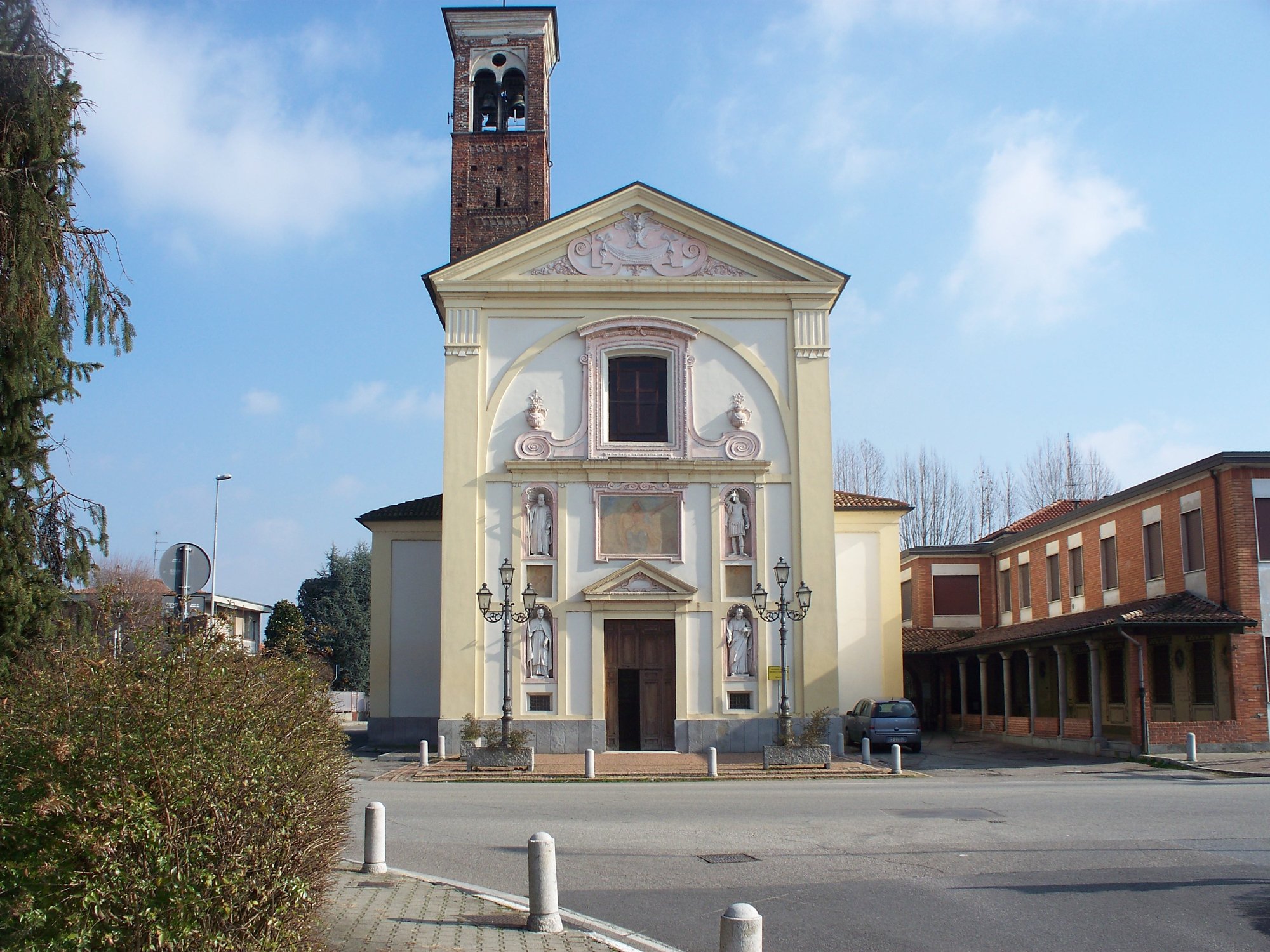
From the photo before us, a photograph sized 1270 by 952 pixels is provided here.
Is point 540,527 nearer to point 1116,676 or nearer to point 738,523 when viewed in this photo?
point 738,523

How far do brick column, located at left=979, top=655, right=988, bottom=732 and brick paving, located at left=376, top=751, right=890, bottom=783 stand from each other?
1047cm

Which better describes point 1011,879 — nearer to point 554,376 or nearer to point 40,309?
point 40,309

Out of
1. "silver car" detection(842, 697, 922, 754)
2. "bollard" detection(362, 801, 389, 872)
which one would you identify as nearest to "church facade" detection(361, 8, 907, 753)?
"silver car" detection(842, 697, 922, 754)

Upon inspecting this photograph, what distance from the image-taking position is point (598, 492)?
29.0m

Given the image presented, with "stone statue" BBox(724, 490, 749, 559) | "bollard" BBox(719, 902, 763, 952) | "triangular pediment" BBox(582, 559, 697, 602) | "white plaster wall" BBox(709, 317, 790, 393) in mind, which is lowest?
"bollard" BBox(719, 902, 763, 952)

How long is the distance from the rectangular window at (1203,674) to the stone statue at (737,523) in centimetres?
1070

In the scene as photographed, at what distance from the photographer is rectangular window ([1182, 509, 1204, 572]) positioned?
2733cm

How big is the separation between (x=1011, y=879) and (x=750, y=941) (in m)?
5.41

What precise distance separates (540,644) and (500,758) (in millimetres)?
4713

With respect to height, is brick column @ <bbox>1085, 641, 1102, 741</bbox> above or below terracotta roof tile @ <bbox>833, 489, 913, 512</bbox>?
below

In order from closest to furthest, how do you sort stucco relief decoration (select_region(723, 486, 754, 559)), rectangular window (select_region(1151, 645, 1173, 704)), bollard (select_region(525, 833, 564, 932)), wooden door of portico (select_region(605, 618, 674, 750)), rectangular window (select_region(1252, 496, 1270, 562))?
bollard (select_region(525, 833, 564, 932)), rectangular window (select_region(1252, 496, 1270, 562)), rectangular window (select_region(1151, 645, 1173, 704)), wooden door of portico (select_region(605, 618, 674, 750)), stucco relief decoration (select_region(723, 486, 754, 559))

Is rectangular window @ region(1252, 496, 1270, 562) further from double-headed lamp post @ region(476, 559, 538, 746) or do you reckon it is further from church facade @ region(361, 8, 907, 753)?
double-headed lamp post @ region(476, 559, 538, 746)

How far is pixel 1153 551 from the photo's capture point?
Answer: 29812 millimetres

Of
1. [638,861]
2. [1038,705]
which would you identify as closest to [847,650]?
[1038,705]
